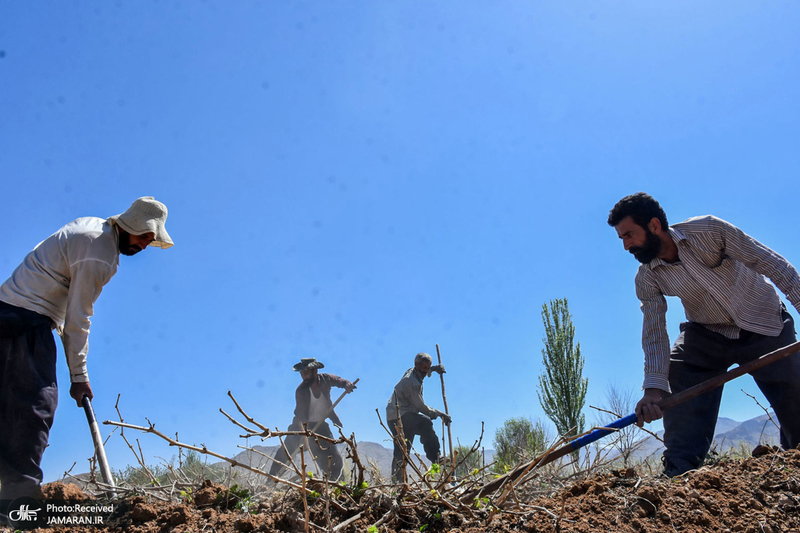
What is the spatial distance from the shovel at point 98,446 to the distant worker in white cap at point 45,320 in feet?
0.18

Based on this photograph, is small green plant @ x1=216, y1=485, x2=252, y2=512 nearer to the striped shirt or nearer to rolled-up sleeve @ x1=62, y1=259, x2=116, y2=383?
rolled-up sleeve @ x1=62, y1=259, x2=116, y2=383

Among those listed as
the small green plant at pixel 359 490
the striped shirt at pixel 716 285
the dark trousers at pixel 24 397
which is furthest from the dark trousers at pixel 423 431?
the small green plant at pixel 359 490

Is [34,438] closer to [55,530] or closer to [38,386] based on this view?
[38,386]

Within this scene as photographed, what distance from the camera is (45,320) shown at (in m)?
2.91

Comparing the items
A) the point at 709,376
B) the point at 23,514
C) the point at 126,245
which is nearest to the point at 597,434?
the point at 709,376

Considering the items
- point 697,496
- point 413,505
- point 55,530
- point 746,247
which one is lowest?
point 697,496

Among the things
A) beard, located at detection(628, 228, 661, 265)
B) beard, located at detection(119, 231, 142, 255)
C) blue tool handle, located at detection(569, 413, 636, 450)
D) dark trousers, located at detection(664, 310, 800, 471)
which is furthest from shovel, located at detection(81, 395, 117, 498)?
beard, located at detection(628, 228, 661, 265)

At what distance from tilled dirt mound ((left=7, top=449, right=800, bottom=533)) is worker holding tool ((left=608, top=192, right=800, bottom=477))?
916 millimetres

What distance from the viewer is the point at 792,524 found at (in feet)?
6.64

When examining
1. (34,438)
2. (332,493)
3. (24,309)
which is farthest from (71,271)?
(332,493)

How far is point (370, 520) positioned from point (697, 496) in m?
1.29

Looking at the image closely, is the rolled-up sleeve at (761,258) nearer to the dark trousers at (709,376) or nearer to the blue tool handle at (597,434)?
the dark trousers at (709,376)

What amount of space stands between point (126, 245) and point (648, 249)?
3.29 meters

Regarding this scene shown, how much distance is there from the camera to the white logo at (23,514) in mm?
2399
